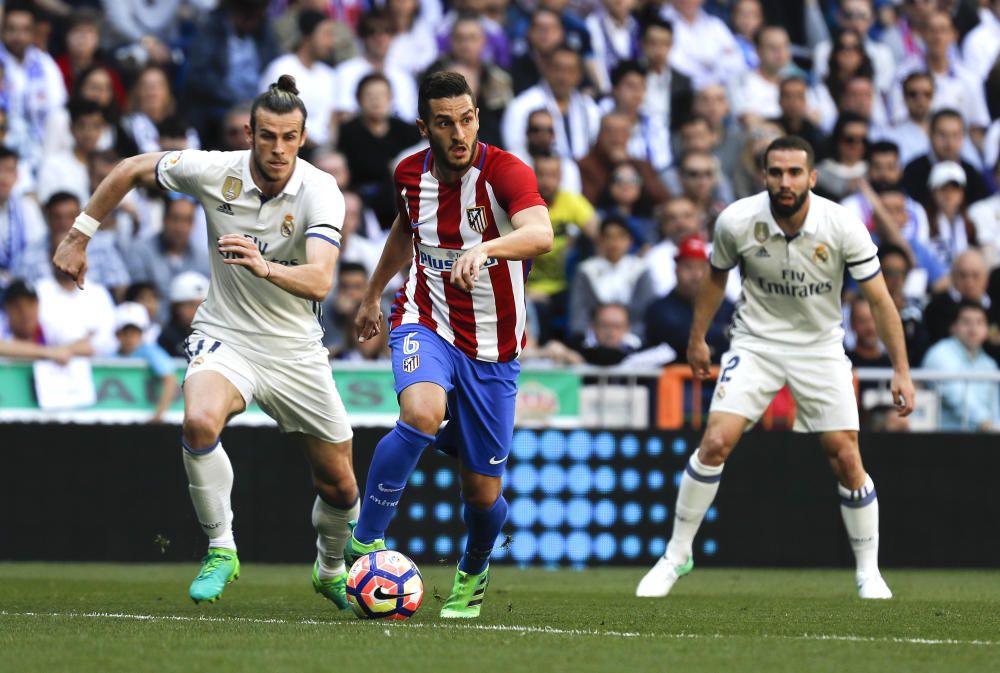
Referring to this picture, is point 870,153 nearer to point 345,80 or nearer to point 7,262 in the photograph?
point 345,80

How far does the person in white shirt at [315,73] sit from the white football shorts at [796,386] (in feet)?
22.1

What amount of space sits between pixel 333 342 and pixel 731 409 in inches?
187

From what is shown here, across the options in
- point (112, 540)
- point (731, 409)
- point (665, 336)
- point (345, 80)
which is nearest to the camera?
point (731, 409)

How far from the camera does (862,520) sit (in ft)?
35.1

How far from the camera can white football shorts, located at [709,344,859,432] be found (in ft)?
34.2

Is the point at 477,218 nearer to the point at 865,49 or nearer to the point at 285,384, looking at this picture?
the point at 285,384

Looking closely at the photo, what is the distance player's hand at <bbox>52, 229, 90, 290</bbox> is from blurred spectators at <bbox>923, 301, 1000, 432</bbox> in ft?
25.5

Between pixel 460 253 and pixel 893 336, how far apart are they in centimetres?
309

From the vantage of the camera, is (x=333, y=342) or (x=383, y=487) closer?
(x=383, y=487)

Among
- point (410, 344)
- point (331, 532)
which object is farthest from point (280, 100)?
point (331, 532)

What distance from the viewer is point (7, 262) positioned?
47.1 ft

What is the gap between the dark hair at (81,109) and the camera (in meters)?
15.2

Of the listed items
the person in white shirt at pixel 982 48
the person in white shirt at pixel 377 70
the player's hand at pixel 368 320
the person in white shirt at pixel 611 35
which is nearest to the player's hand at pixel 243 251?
the player's hand at pixel 368 320

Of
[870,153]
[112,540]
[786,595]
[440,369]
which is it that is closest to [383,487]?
[440,369]
